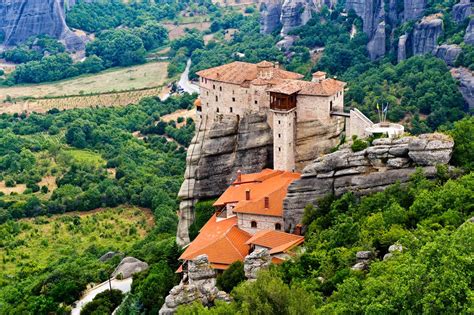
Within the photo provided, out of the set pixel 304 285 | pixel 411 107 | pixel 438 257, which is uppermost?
pixel 438 257

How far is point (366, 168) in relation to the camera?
6166cm

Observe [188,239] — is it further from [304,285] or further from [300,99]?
[304,285]

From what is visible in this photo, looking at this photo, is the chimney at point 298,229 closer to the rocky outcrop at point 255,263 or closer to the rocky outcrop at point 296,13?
the rocky outcrop at point 255,263

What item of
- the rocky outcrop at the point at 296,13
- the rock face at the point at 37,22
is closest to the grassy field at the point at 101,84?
the rock face at the point at 37,22

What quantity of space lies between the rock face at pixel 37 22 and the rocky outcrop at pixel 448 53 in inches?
3625

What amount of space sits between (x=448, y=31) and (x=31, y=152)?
56145mm

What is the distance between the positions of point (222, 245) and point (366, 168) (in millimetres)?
10587

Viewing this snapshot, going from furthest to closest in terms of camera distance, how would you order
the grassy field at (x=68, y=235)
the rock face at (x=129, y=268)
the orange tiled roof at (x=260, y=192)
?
the grassy field at (x=68, y=235)
the rock face at (x=129, y=268)
the orange tiled roof at (x=260, y=192)

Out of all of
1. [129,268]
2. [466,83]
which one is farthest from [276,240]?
[466,83]

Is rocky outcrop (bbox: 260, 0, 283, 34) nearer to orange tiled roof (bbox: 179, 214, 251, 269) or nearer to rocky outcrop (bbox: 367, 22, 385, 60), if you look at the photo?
rocky outcrop (bbox: 367, 22, 385, 60)

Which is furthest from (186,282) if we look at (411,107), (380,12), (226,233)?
(380,12)

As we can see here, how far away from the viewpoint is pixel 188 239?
2948 inches

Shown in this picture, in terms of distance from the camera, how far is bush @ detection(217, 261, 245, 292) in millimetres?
56781

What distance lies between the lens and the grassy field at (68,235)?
91.0 metres
